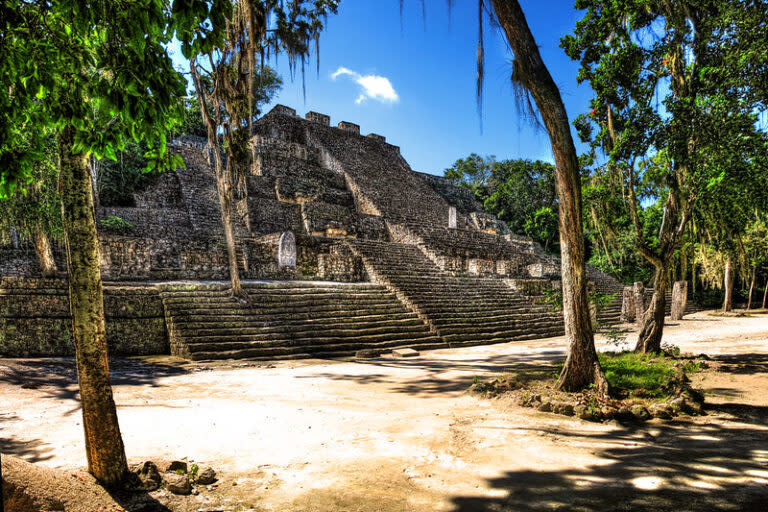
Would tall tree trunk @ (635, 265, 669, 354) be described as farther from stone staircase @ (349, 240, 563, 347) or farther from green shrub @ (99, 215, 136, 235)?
green shrub @ (99, 215, 136, 235)

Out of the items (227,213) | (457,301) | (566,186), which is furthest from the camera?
Answer: (457,301)

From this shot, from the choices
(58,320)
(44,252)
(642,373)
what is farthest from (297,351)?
(44,252)

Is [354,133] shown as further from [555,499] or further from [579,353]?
[555,499]

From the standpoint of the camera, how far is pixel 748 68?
584cm

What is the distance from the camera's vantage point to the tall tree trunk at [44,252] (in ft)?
28.4

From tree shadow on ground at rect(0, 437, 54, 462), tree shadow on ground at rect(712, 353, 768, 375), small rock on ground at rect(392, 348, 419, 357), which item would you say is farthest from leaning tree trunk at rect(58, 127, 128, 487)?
tree shadow on ground at rect(712, 353, 768, 375)

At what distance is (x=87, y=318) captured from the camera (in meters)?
2.13

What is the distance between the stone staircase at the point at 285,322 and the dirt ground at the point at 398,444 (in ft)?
7.34

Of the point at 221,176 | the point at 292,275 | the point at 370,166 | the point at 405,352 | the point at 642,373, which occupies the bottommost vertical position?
the point at 405,352

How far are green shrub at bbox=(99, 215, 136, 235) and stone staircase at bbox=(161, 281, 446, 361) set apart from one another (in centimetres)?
701

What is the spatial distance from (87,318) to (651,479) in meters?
3.31

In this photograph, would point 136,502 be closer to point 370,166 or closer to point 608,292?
point 608,292

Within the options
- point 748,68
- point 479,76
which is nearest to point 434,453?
point 479,76

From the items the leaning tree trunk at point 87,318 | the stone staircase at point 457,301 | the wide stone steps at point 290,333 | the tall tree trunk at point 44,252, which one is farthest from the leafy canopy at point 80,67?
the stone staircase at point 457,301
